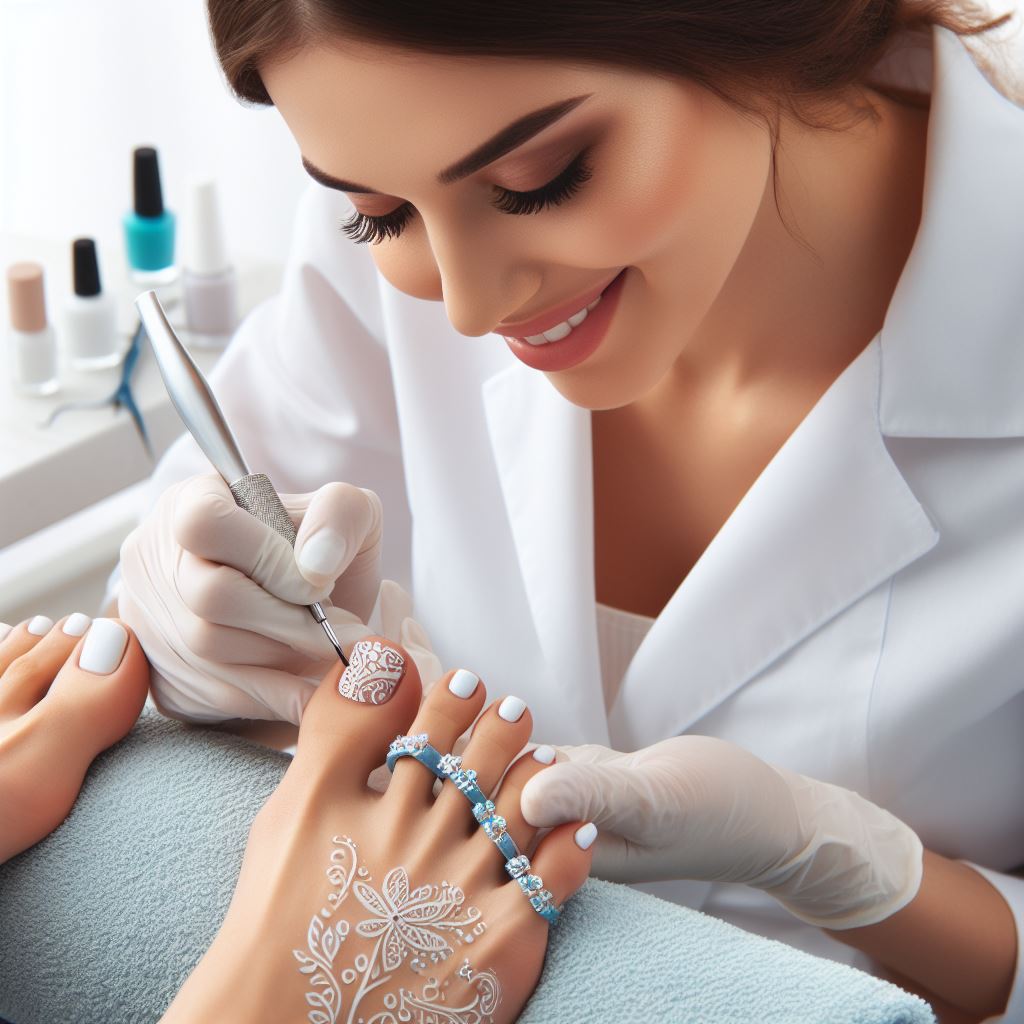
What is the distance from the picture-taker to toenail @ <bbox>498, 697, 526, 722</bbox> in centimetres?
71

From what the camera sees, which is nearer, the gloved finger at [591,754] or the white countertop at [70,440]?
the gloved finger at [591,754]

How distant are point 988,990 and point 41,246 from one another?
3.97 feet

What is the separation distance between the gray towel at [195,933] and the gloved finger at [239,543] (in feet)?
0.32

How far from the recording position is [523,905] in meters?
0.62

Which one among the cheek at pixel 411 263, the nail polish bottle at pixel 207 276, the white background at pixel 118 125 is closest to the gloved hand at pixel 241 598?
the cheek at pixel 411 263

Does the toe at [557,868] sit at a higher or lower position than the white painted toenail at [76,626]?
lower

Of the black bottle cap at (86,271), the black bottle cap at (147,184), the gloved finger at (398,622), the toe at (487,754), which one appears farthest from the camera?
the black bottle cap at (147,184)

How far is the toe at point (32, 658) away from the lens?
756 mm

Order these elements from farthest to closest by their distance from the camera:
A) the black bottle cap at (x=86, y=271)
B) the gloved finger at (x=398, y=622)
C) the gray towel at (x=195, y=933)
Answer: the black bottle cap at (x=86, y=271) → the gloved finger at (x=398, y=622) → the gray towel at (x=195, y=933)

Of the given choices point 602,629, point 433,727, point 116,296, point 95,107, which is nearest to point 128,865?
point 433,727

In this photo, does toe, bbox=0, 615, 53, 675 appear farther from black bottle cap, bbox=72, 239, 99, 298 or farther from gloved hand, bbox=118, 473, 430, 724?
black bottle cap, bbox=72, 239, 99, 298

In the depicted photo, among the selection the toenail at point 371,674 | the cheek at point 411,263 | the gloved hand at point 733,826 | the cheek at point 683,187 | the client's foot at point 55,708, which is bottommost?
the gloved hand at point 733,826

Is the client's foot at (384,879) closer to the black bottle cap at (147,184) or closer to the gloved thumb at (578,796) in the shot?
the gloved thumb at (578,796)

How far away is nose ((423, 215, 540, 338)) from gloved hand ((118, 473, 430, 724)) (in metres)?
0.13
